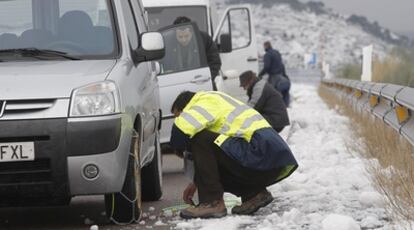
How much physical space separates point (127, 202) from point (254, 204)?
38.0 inches

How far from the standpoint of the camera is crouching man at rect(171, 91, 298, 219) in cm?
667

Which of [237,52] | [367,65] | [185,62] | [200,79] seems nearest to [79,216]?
[200,79]

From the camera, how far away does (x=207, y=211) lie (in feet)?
21.9

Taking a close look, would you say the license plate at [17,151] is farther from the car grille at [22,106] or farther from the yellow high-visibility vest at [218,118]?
the yellow high-visibility vest at [218,118]

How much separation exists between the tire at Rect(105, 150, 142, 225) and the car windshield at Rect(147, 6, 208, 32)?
893 centimetres

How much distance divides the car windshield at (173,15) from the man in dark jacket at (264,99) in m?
3.68

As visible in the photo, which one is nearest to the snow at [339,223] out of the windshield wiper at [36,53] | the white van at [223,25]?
the windshield wiper at [36,53]

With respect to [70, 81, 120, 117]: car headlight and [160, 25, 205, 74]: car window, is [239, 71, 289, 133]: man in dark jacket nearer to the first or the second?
[160, 25, 205, 74]: car window

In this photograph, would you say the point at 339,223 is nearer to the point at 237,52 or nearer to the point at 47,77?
the point at 47,77

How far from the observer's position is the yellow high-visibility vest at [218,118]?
6.60 metres

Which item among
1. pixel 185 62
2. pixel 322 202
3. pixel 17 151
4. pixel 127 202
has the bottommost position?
pixel 322 202

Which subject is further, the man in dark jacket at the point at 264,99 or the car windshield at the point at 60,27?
the man in dark jacket at the point at 264,99

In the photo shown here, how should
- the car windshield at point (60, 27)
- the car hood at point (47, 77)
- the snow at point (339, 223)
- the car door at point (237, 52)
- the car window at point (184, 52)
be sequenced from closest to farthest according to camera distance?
the snow at point (339, 223) → the car hood at point (47, 77) → the car windshield at point (60, 27) → the car window at point (184, 52) → the car door at point (237, 52)

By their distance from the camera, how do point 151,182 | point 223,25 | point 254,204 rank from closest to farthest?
1. point 254,204
2. point 151,182
3. point 223,25
